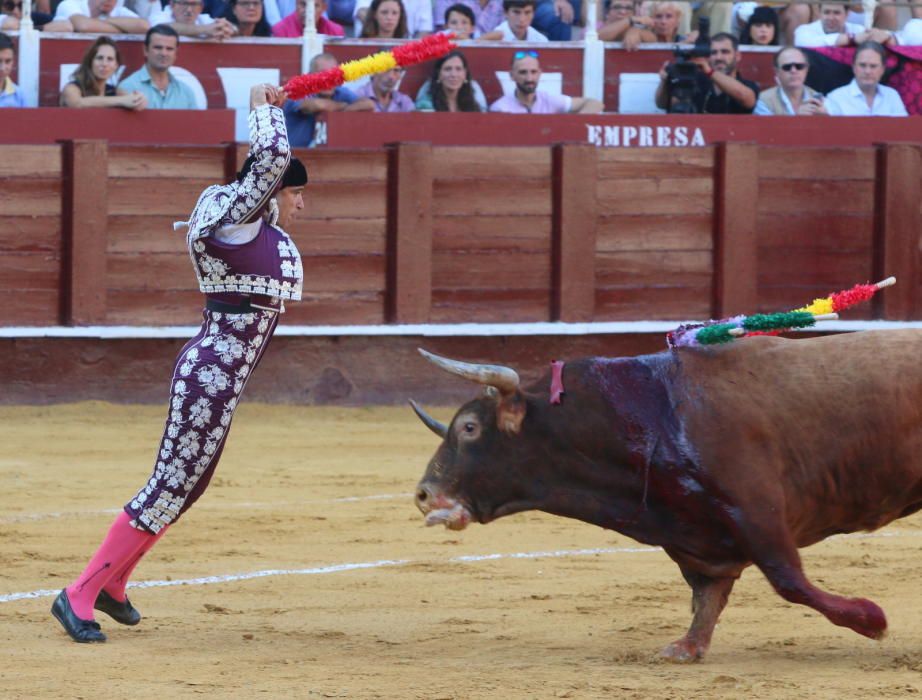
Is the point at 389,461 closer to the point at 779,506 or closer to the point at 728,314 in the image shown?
the point at 728,314

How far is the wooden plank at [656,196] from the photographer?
10281mm

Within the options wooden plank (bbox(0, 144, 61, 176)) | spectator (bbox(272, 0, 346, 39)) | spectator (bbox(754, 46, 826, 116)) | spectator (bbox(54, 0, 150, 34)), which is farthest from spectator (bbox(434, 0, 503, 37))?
wooden plank (bbox(0, 144, 61, 176))

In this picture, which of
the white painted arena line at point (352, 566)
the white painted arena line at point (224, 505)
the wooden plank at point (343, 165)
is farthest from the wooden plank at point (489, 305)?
the white painted arena line at point (352, 566)

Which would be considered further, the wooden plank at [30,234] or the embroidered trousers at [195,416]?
the wooden plank at [30,234]

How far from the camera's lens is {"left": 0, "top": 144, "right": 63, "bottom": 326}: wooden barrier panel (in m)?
9.35

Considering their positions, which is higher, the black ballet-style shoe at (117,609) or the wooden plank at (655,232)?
the wooden plank at (655,232)

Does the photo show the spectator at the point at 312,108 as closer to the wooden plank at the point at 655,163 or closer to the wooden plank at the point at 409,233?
the wooden plank at the point at 409,233

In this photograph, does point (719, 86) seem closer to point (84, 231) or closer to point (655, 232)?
point (655, 232)

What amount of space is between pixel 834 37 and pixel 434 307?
306 centimetres

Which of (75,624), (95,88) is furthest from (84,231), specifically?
(75,624)

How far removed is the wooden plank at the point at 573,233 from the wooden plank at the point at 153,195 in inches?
78.3

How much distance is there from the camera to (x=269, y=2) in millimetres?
10281

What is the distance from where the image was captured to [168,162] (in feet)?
31.4

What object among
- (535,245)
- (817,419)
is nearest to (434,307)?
(535,245)
